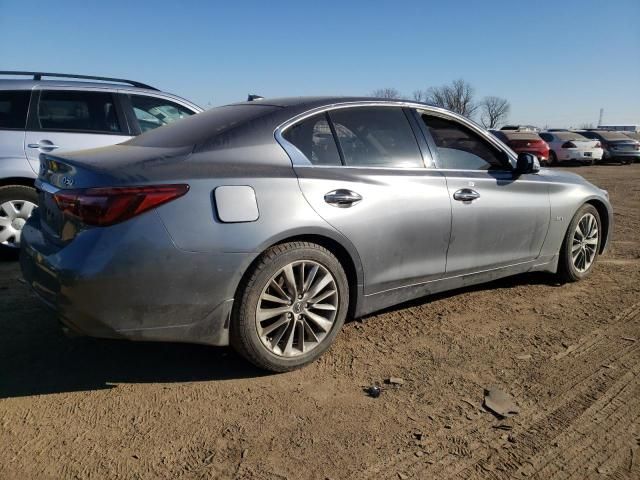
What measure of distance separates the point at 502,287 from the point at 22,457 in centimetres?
391

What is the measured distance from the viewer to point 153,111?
20.2 ft

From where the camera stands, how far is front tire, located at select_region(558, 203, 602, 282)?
4.88 metres

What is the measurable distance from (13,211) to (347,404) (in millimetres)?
4123

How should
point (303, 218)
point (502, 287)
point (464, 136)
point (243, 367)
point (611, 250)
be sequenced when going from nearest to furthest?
point (303, 218) → point (243, 367) → point (464, 136) → point (502, 287) → point (611, 250)

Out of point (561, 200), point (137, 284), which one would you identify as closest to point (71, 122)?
point (137, 284)

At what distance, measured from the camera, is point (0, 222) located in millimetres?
5309

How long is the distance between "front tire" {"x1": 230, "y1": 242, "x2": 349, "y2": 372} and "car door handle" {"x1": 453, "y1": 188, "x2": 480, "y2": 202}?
1106 mm

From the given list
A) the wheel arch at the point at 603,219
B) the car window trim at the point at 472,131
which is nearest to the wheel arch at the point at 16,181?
the car window trim at the point at 472,131

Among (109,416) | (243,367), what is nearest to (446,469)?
(243,367)

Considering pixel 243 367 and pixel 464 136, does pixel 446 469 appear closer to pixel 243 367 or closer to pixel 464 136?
pixel 243 367

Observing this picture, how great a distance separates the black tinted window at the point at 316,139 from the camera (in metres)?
3.36

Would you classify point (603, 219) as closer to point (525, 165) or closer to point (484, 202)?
point (525, 165)

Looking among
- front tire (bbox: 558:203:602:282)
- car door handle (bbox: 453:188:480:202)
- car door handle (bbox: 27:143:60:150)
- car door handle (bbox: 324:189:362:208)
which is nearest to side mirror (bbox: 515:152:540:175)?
car door handle (bbox: 453:188:480:202)

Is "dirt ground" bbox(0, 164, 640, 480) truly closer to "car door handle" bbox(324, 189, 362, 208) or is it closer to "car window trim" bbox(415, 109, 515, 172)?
"car door handle" bbox(324, 189, 362, 208)
